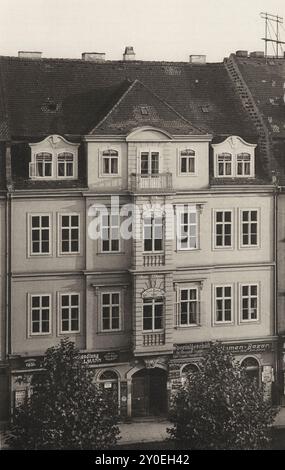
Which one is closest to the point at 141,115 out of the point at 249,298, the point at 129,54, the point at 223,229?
the point at 129,54

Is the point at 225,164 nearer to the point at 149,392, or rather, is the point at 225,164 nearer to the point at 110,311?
the point at 110,311

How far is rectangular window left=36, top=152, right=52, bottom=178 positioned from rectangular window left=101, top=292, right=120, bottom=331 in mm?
5247

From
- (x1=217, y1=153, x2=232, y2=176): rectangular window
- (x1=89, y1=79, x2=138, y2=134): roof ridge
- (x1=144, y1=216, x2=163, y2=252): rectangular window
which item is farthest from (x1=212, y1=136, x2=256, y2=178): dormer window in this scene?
(x1=89, y1=79, x2=138, y2=134): roof ridge

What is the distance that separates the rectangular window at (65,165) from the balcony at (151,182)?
2375mm

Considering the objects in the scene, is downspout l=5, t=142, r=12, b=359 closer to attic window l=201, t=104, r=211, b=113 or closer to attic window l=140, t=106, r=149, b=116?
attic window l=140, t=106, r=149, b=116

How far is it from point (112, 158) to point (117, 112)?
1.83 m

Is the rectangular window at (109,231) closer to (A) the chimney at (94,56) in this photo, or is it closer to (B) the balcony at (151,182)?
(B) the balcony at (151,182)

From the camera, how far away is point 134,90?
38.6m

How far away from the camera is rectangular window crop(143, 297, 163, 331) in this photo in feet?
126

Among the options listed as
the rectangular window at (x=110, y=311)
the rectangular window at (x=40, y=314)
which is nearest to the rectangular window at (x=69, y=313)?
the rectangular window at (x=40, y=314)

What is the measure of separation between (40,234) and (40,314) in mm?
3075

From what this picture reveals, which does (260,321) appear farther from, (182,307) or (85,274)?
(85,274)
